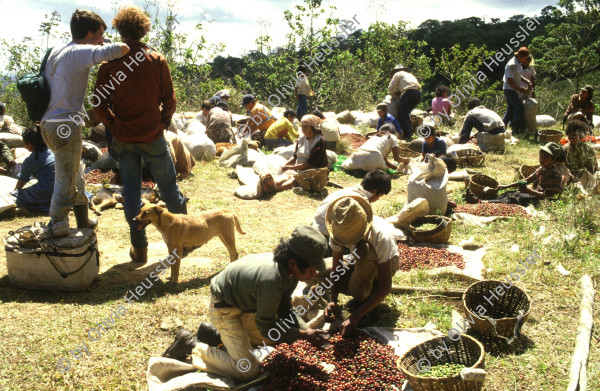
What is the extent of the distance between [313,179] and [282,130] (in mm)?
2576

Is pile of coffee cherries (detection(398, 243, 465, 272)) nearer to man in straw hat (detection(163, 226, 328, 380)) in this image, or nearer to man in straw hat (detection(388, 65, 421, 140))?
man in straw hat (detection(163, 226, 328, 380))

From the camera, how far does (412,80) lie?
9.95 m

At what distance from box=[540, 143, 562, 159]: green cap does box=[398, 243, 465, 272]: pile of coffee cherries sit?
6.50 ft

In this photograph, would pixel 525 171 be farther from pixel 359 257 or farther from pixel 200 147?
pixel 200 147

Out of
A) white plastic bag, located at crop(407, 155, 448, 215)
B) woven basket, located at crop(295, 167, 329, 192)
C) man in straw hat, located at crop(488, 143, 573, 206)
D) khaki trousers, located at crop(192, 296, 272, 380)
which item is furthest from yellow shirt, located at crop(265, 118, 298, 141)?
khaki trousers, located at crop(192, 296, 272, 380)

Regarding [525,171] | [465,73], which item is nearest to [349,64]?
[465,73]

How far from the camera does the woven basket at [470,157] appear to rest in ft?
26.6

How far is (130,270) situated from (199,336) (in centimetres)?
150

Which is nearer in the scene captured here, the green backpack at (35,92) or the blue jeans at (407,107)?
the green backpack at (35,92)

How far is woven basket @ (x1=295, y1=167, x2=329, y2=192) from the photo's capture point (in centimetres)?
681

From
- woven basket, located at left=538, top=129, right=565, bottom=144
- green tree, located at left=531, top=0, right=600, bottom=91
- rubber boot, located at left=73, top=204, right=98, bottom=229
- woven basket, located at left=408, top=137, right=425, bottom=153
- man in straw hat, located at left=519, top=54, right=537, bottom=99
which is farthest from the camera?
green tree, located at left=531, top=0, right=600, bottom=91

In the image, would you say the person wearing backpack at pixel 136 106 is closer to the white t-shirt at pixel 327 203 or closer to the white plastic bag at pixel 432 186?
the white t-shirt at pixel 327 203

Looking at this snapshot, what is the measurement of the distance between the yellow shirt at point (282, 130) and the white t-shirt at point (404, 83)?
8.29 ft

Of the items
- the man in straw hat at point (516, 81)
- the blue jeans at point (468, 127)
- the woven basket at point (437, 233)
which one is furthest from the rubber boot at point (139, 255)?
the man in straw hat at point (516, 81)
